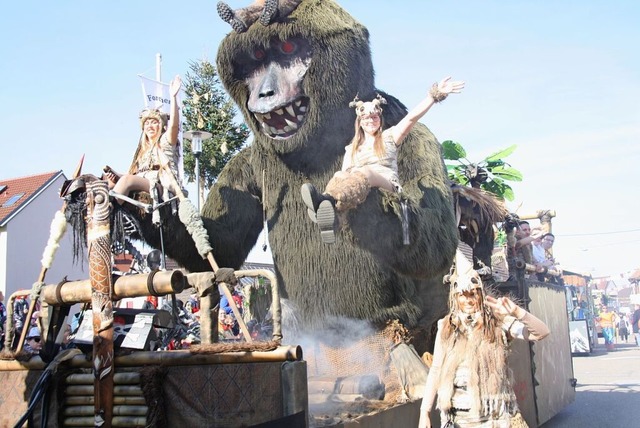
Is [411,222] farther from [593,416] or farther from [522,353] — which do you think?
[593,416]

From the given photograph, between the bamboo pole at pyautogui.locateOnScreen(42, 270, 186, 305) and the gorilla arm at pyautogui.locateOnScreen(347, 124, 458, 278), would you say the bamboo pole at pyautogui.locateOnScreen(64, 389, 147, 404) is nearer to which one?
the bamboo pole at pyautogui.locateOnScreen(42, 270, 186, 305)

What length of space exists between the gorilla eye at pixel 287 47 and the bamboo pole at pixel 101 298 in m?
1.67

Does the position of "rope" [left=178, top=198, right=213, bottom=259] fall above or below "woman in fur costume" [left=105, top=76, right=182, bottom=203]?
below

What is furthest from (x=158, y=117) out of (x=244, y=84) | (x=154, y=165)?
(x=244, y=84)

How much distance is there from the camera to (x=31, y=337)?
4.50 metres

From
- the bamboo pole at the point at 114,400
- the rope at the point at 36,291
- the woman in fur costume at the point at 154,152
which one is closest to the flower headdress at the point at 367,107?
the woman in fur costume at the point at 154,152

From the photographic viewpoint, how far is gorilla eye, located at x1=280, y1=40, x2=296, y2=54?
442cm

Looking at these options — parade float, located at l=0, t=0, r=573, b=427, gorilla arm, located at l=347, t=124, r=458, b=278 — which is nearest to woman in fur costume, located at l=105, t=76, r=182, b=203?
parade float, located at l=0, t=0, r=573, b=427

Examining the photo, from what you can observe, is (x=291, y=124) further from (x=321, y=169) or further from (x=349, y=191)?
(x=349, y=191)

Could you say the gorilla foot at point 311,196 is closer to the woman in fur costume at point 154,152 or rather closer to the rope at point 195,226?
the rope at point 195,226

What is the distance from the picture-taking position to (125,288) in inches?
119

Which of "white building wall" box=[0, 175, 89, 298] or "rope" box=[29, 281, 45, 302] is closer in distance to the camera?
"rope" box=[29, 281, 45, 302]

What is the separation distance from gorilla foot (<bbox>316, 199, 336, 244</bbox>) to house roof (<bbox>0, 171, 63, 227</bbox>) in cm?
1474

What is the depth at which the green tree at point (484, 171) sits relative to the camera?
726 cm
